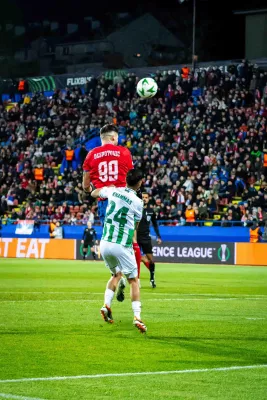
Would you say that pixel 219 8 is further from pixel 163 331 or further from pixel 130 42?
pixel 163 331

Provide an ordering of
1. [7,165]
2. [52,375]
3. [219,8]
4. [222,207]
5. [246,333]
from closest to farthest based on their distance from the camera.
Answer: [52,375] → [246,333] → [222,207] → [7,165] → [219,8]

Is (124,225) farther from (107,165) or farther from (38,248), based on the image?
(38,248)

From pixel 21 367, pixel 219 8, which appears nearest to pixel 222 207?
pixel 219 8

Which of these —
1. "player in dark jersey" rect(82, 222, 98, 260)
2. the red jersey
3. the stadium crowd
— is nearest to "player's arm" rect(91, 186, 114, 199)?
the red jersey

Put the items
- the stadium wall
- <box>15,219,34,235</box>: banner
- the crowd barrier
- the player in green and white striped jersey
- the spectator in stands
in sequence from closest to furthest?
the player in green and white striped jersey < the crowd barrier < the stadium wall < the spectator in stands < <box>15,219,34,235</box>: banner

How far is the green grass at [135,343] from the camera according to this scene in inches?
293

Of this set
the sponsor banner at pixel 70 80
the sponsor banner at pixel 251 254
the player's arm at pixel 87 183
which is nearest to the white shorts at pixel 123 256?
the player's arm at pixel 87 183

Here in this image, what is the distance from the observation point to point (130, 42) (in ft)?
227

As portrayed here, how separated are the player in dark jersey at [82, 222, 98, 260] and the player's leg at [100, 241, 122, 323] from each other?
25.6m

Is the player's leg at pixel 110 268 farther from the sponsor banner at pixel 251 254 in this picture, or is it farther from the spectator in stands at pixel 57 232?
the spectator in stands at pixel 57 232

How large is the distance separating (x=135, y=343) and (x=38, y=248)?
32.4m

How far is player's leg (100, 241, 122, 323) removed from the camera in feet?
39.0

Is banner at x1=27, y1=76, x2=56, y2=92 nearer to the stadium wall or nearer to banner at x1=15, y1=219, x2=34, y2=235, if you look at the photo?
banner at x1=15, y1=219, x2=34, y2=235

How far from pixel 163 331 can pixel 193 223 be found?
27.5 m
